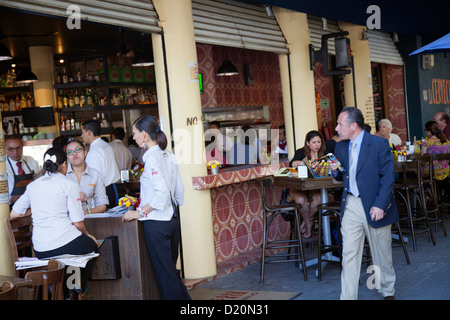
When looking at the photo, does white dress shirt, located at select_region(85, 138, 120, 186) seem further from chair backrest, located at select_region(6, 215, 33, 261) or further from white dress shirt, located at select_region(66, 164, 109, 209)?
chair backrest, located at select_region(6, 215, 33, 261)

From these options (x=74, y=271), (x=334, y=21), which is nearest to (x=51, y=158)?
(x=74, y=271)

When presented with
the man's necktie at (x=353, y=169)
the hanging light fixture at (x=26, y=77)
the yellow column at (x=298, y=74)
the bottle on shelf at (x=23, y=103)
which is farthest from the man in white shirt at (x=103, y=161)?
the bottle on shelf at (x=23, y=103)

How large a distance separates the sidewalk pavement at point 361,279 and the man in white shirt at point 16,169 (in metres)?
2.23

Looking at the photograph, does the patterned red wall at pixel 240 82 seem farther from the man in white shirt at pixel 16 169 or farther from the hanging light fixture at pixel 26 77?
the man in white shirt at pixel 16 169

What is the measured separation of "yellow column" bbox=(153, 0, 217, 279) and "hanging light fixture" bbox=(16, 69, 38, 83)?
4666 mm

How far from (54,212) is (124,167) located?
431 cm

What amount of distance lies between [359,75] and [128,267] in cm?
689

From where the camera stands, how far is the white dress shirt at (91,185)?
5.58m

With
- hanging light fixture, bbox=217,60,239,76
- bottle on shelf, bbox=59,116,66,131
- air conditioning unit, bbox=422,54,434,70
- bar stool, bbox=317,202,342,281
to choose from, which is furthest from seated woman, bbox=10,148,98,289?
air conditioning unit, bbox=422,54,434,70

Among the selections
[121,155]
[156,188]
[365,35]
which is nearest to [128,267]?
[156,188]


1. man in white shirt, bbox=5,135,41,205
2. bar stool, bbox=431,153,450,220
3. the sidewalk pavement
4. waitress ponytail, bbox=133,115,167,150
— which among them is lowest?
the sidewalk pavement

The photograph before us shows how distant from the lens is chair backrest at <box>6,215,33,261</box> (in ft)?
15.1

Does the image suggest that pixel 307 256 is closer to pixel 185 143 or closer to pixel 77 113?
pixel 185 143

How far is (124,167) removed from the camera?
28.8 ft
